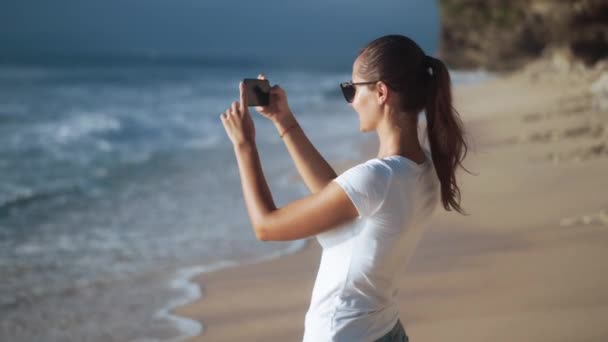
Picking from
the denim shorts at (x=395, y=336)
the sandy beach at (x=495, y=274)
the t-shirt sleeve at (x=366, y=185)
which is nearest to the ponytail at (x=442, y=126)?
the t-shirt sleeve at (x=366, y=185)

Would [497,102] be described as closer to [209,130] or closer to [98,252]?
[209,130]

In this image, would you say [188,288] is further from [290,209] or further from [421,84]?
[421,84]

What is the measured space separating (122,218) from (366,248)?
22.8 feet

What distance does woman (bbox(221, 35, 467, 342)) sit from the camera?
70.4 inches

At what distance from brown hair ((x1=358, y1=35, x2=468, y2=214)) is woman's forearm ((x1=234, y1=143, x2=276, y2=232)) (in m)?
0.38

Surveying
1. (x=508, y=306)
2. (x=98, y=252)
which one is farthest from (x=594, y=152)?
(x=98, y=252)

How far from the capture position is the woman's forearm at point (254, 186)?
187 cm

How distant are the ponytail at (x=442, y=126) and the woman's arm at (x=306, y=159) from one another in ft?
1.04

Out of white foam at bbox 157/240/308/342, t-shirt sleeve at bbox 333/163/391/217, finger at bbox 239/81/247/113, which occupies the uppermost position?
finger at bbox 239/81/247/113

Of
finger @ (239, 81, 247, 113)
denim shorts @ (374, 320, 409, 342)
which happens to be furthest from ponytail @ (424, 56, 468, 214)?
finger @ (239, 81, 247, 113)

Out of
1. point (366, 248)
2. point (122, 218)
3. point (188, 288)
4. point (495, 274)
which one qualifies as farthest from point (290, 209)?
point (122, 218)

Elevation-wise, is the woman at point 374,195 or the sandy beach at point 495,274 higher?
the woman at point 374,195

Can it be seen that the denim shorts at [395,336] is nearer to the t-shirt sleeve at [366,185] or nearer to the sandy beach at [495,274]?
the t-shirt sleeve at [366,185]

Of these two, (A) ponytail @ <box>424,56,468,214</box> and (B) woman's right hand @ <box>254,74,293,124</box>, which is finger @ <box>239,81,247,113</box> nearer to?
(B) woman's right hand @ <box>254,74,293,124</box>
